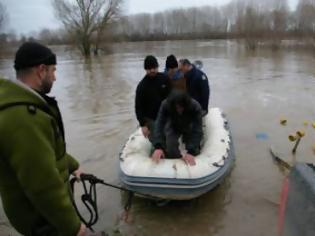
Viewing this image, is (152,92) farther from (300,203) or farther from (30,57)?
(300,203)

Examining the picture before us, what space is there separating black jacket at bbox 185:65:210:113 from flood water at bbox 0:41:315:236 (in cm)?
112

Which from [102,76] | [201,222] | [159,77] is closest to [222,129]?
[159,77]

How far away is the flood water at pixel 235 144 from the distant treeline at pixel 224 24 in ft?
63.6

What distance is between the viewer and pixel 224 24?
7250 cm

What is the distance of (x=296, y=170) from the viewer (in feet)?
5.69

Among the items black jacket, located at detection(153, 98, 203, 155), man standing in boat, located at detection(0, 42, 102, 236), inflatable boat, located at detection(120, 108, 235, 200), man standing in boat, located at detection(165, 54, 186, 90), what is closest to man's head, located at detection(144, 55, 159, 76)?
man standing in boat, located at detection(165, 54, 186, 90)

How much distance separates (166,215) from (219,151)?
92 centimetres

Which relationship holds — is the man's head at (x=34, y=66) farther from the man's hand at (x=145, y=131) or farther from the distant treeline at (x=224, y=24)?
the distant treeline at (x=224, y=24)

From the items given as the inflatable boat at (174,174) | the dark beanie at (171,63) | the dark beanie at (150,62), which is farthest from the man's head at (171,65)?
the inflatable boat at (174,174)

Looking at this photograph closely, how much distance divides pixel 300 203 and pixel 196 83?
3586 millimetres

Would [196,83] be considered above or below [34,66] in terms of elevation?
below

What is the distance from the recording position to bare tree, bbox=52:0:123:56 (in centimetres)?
3331

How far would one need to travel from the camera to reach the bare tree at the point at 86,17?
109 ft

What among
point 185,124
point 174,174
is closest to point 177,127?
point 185,124
